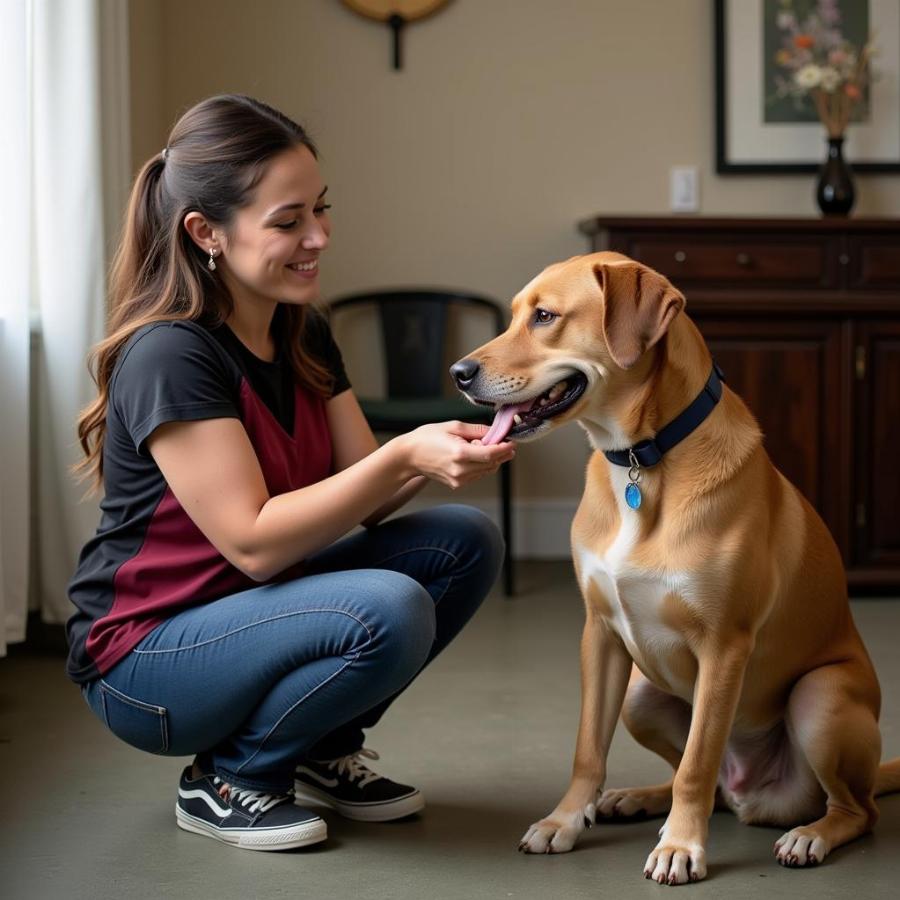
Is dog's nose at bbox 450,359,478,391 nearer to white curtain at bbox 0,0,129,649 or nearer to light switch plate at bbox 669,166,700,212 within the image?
white curtain at bbox 0,0,129,649

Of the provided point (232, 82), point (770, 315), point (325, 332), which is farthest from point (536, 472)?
A: point (325, 332)

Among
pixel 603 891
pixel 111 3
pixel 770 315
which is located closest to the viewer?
pixel 603 891

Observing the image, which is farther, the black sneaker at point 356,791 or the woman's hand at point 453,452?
the black sneaker at point 356,791

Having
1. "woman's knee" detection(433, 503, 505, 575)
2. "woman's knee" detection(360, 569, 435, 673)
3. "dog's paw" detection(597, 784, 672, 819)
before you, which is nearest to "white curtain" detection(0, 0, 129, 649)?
"woman's knee" detection(433, 503, 505, 575)

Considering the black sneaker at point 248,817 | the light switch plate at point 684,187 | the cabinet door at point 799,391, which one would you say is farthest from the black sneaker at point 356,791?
the light switch plate at point 684,187

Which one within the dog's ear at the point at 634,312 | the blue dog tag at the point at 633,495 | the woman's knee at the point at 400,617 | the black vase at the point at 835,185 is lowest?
the woman's knee at the point at 400,617

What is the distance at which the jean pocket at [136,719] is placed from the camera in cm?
179

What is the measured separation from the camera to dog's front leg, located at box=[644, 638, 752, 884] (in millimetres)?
1689

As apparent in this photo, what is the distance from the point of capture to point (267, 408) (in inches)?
73.8

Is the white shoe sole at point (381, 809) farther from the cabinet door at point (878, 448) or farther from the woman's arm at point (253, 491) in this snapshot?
the cabinet door at point (878, 448)

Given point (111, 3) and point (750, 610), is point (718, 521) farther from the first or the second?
point (111, 3)

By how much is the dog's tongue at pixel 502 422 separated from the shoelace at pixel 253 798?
601 millimetres

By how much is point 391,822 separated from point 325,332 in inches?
29.9

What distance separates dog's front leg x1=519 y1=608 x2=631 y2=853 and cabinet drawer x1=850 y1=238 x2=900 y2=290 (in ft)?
7.70
